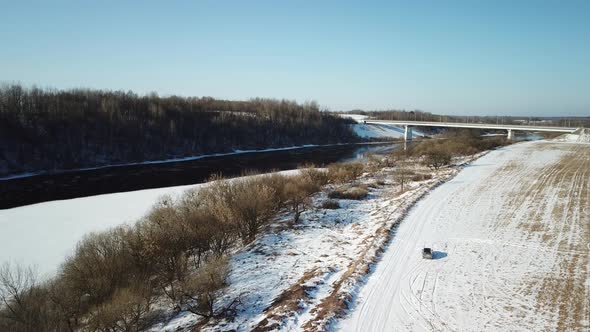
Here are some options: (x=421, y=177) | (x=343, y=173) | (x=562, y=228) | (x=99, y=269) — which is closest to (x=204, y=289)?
(x=99, y=269)

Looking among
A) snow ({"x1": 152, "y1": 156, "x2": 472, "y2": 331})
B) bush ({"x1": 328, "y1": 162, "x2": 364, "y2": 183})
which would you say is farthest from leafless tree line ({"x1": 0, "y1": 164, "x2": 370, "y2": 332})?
bush ({"x1": 328, "y1": 162, "x2": 364, "y2": 183})

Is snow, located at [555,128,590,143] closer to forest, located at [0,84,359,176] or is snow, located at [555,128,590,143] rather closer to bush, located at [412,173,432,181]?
bush, located at [412,173,432,181]

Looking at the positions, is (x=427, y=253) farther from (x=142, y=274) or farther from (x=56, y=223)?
(x=56, y=223)

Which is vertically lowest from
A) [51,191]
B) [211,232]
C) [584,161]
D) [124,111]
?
[51,191]

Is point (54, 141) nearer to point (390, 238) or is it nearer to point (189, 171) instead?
point (189, 171)

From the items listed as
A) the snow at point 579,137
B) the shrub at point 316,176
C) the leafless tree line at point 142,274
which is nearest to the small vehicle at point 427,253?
the leafless tree line at point 142,274

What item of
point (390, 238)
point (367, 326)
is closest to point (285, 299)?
point (367, 326)
